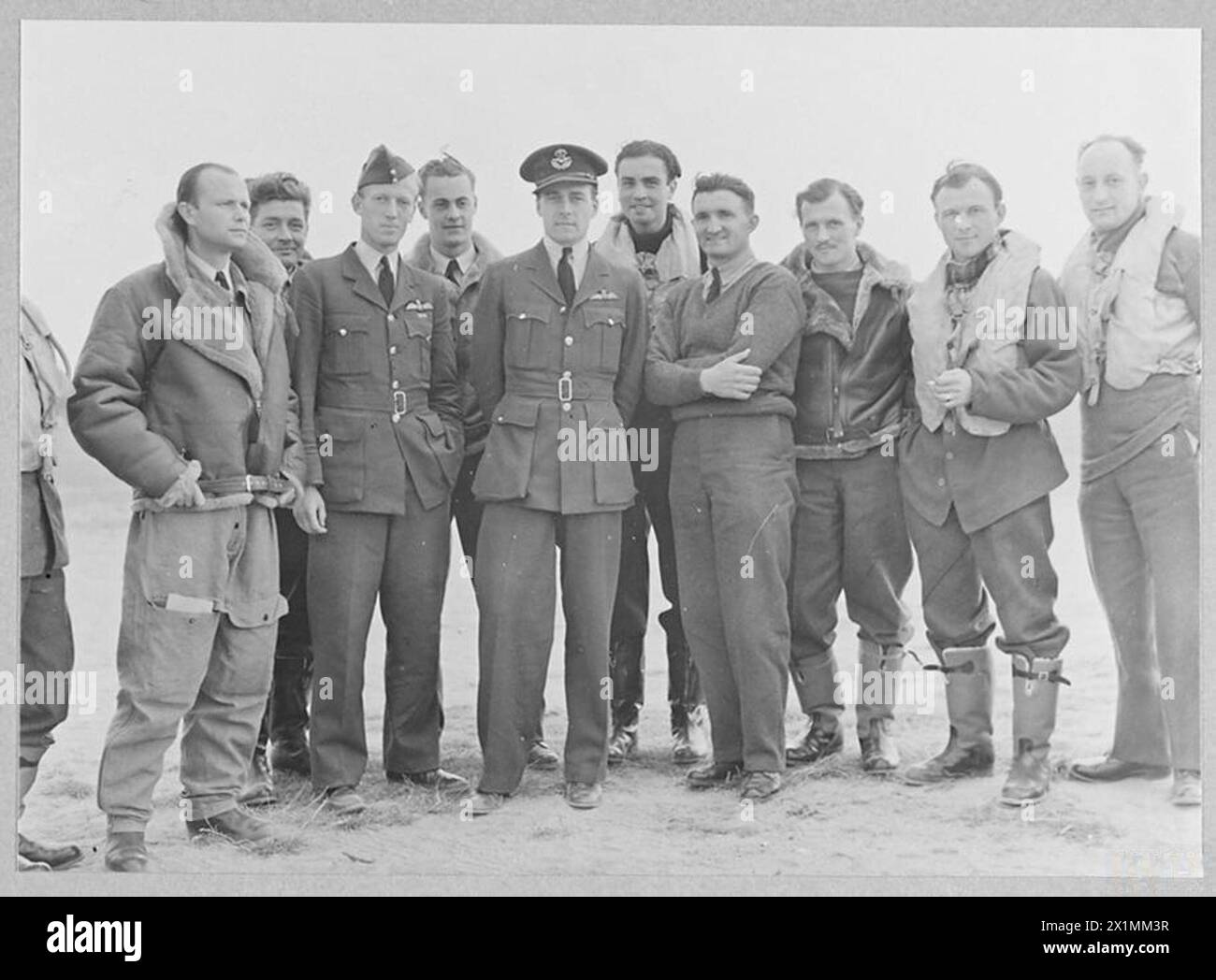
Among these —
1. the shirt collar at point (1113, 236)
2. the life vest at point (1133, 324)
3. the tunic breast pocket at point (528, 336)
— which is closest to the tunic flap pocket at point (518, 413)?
the tunic breast pocket at point (528, 336)

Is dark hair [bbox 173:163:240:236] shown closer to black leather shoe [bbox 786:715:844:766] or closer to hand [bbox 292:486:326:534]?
hand [bbox 292:486:326:534]

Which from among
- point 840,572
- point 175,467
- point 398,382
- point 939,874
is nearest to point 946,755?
point 939,874

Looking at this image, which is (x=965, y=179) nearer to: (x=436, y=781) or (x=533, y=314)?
(x=533, y=314)

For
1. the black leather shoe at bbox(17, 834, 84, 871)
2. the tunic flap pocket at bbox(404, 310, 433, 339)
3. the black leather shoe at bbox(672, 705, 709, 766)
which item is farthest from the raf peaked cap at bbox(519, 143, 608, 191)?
the black leather shoe at bbox(17, 834, 84, 871)

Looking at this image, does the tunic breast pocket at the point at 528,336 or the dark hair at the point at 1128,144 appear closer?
the tunic breast pocket at the point at 528,336

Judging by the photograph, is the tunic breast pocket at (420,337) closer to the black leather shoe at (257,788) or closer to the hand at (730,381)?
the hand at (730,381)

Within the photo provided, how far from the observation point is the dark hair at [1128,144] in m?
4.73

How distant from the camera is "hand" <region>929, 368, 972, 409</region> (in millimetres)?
4559

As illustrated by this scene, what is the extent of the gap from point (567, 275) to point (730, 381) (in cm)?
58

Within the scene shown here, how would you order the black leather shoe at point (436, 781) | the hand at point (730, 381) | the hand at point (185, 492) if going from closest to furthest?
the hand at point (185, 492), the hand at point (730, 381), the black leather shoe at point (436, 781)

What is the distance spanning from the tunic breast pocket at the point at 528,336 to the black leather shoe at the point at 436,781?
123 cm

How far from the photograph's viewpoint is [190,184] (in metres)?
4.54

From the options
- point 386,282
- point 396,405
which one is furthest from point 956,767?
point 386,282
